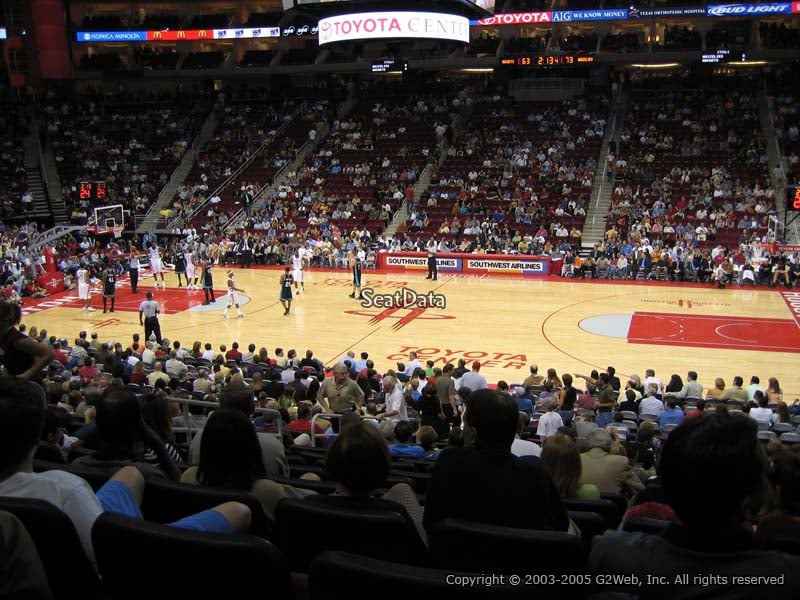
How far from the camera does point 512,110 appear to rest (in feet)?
132

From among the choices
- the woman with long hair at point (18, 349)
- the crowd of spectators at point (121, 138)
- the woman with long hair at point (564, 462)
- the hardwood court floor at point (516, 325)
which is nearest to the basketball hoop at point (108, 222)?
the crowd of spectators at point (121, 138)

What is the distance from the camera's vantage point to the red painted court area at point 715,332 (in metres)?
19.1

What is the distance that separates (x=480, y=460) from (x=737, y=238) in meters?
29.0

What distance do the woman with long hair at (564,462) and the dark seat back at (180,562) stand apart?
2.30m

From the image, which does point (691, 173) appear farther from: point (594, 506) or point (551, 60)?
point (594, 506)

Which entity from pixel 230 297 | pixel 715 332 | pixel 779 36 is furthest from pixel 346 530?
pixel 779 36

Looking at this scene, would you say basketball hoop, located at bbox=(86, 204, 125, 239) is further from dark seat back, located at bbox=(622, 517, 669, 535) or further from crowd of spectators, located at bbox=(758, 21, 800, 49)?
dark seat back, located at bbox=(622, 517, 669, 535)

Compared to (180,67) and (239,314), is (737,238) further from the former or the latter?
(180,67)

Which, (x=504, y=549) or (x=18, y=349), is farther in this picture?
(x=18, y=349)

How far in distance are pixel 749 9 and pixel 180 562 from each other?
3683cm

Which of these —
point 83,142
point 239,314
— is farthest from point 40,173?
point 239,314

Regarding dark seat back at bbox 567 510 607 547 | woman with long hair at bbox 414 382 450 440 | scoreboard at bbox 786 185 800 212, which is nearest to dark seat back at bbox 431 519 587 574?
dark seat back at bbox 567 510 607 547

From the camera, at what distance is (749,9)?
3328 centimetres

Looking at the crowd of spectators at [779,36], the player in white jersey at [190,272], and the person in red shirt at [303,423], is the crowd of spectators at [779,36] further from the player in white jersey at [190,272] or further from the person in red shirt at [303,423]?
the person in red shirt at [303,423]
